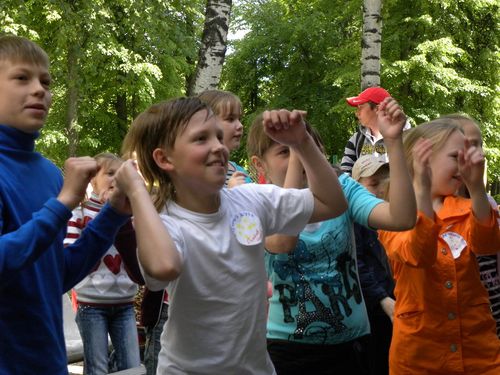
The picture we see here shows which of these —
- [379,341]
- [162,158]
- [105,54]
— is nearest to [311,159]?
[162,158]

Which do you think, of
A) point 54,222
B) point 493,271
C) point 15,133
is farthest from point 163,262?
point 493,271

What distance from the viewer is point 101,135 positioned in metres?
21.8

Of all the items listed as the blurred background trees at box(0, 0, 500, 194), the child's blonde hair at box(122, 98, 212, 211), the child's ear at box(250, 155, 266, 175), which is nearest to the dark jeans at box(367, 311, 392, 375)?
the child's ear at box(250, 155, 266, 175)

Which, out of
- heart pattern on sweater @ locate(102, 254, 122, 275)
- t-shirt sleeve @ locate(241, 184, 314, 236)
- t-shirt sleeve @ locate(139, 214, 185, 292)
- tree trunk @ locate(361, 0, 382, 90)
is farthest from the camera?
tree trunk @ locate(361, 0, 382, 90)

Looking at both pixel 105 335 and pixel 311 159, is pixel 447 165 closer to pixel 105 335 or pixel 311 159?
pixel 311 159

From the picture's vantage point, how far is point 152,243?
217 centimetres

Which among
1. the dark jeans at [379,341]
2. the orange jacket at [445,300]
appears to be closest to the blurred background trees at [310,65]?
the dark jeans at [379,341]

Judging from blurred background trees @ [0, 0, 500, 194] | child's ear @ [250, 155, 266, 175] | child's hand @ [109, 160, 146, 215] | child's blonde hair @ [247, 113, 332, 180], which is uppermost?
blurred background trees @ [0, 0, 500, 194]

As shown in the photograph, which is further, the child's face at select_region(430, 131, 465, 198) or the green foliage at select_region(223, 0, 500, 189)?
the green foliage at select_region(223, 0, 500, 189)

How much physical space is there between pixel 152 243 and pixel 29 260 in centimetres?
37

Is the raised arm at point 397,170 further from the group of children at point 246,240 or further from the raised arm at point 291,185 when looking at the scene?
the raised arm at point 291,185

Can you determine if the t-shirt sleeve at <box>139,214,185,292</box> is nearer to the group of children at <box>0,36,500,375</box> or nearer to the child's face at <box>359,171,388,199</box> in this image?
the group of children at <box>0,36,500,375</box>

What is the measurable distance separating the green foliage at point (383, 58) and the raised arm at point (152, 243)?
16404mm

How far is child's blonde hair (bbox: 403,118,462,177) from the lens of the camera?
10.5 ft
